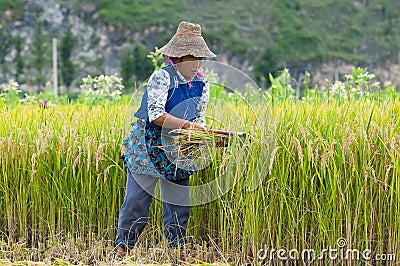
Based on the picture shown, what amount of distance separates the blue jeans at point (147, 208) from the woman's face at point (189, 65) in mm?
563

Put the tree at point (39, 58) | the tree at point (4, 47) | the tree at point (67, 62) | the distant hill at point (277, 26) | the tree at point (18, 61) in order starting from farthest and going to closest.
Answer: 1. the distant hill at point (277, 26)
2. the tree at point (39, 58)
3. the tree at point (4, 47)
4. the tree at point (67, 62)
5. the tree at point (18, 61)

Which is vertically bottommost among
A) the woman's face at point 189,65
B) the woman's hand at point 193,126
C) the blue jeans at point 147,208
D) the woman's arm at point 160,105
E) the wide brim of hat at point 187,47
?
the blue jeans at point 147,208

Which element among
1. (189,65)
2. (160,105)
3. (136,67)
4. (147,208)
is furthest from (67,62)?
(160,105)

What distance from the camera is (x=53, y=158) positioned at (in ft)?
10.9

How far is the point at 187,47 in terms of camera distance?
113 inches

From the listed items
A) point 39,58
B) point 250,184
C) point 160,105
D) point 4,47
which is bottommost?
point 250,184

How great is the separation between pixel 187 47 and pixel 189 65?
0.30ft

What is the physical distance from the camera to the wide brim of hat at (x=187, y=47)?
2.85 metres

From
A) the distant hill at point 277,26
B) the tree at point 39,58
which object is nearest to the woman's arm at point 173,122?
the tree at point 39,58

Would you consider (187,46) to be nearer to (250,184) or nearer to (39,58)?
(250,184)

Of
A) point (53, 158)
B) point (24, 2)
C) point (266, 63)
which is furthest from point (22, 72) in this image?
point (53, 158)

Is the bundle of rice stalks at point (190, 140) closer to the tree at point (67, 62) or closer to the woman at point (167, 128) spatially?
the woman at point (167, 128)

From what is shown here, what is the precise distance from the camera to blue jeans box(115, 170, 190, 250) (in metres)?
2.99

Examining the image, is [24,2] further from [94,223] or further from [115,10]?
[94,223]
